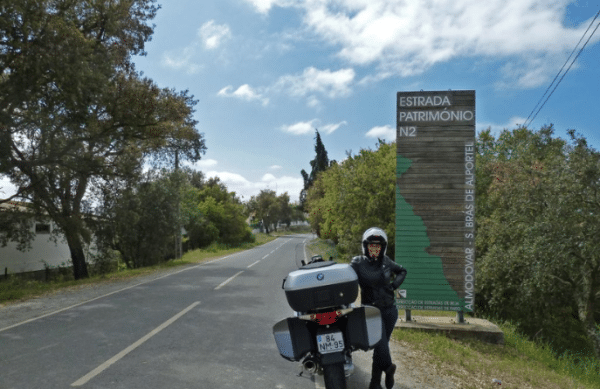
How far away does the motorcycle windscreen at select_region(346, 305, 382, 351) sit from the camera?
13.4ft

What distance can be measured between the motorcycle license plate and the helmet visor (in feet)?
3.72

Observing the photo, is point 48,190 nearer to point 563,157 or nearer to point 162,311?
point 162,311

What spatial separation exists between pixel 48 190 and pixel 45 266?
11.1 metres

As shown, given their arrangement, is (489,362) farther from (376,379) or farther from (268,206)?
(268,206)

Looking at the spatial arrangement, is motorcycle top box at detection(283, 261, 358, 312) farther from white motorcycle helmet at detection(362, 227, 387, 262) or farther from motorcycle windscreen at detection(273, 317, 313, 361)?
white motorcycle helmet at detection(362, 227, 387, 262)

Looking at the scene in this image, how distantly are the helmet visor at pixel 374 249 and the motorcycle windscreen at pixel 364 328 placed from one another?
0.84 meters

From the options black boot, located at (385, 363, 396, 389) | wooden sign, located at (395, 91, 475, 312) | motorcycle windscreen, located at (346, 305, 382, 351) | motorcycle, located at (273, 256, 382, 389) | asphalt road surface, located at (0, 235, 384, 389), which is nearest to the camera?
motorcycle, located at (273, 256, 382, 389)

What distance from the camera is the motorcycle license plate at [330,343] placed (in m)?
4.01

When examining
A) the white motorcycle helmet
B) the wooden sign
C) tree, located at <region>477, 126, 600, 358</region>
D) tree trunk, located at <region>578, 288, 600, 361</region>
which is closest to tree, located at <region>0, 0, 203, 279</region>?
the wooden sign

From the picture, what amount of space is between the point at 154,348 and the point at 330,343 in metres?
3.82

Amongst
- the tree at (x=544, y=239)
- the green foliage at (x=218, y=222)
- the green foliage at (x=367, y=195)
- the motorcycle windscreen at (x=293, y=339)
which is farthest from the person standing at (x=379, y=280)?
the green foliage at (x=218, y=222)

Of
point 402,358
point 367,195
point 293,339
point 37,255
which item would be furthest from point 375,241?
point 37,255

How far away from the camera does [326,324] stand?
4.11m

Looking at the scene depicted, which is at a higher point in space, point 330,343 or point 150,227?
point 150,227
